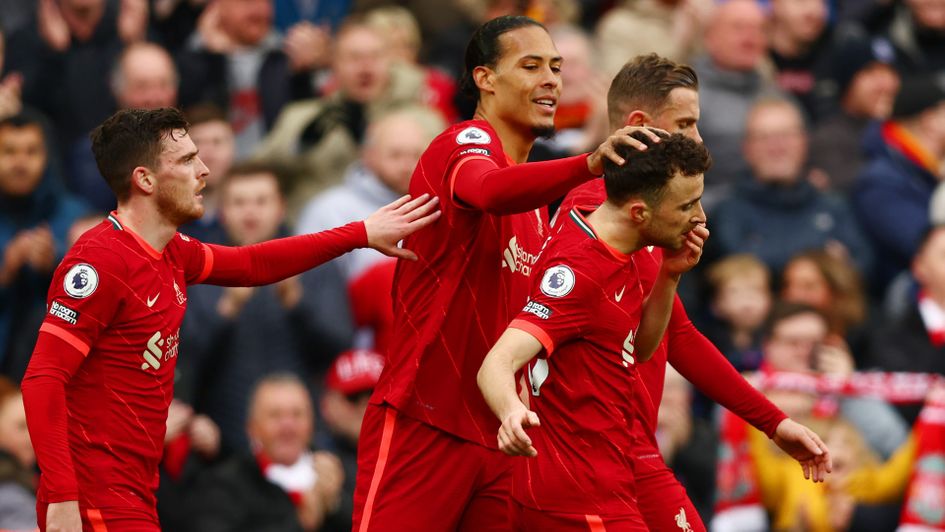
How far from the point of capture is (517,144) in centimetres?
696

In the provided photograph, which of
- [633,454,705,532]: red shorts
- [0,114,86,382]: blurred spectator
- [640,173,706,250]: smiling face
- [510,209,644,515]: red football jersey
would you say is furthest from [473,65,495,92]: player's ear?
[0,114,86,382]: blurred spectator

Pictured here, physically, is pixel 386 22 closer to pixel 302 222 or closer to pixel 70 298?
pixel 302 222

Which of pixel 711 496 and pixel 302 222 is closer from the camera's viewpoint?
pixel 711 496

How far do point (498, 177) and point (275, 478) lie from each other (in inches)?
155

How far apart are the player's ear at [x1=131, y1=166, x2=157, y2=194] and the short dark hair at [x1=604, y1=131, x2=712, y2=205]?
173cm

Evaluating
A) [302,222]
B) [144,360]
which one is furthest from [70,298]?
[302,222]

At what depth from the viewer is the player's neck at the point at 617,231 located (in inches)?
245

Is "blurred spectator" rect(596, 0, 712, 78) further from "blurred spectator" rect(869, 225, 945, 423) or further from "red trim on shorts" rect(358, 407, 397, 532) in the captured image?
"red trim on shorts" rect(358, 407, 397, 532)

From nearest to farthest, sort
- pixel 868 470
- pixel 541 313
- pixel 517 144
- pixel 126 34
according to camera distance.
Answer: pixel 541 313 → pixel 517 144 → pixel 868 470 → pixel 126 34

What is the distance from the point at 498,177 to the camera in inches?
248

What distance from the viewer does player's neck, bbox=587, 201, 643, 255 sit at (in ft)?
20.4

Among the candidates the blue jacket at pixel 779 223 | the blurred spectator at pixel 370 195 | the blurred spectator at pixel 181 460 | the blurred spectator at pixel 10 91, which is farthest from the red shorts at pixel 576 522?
the blurred spectator at pixel 10 91

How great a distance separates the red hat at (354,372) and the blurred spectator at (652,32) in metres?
3.72

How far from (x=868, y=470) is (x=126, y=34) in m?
5.81
